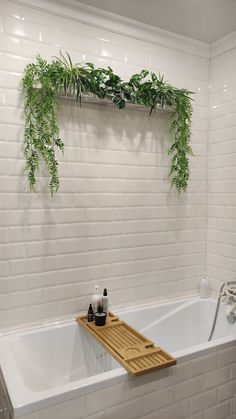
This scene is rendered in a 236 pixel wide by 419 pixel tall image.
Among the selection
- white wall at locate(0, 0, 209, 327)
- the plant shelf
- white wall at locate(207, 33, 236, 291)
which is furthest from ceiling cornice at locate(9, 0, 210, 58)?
the plant shelf

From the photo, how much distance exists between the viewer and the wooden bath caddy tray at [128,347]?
5.13ft

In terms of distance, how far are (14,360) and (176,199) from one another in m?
1.62

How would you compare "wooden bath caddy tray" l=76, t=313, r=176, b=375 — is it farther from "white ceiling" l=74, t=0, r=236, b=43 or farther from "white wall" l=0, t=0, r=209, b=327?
"white ceiling" l=74, t=0, r=236, b=43

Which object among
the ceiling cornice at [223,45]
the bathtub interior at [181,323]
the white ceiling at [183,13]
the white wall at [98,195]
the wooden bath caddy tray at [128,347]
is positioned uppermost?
the white ceiling at [183,13]

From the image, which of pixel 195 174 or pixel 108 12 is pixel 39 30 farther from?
pixel 195 174

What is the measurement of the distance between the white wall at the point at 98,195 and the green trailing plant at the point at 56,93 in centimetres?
7

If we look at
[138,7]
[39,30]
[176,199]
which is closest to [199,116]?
[176,199]

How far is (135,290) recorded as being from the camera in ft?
7.80

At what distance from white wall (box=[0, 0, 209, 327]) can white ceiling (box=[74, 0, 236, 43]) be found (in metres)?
0.10

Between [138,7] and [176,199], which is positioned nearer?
[138,7]

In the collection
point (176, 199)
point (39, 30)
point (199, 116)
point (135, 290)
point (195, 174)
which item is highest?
point (39, 30)

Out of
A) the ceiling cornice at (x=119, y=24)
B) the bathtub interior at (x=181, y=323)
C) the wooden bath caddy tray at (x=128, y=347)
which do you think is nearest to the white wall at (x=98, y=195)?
the ceiling cornice at (x=119, y=24)

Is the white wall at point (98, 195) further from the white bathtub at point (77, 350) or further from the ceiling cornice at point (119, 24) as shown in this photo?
the white bathtub at point (77, 350)

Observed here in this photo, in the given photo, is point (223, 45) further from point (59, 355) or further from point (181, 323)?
point (59, 355)
